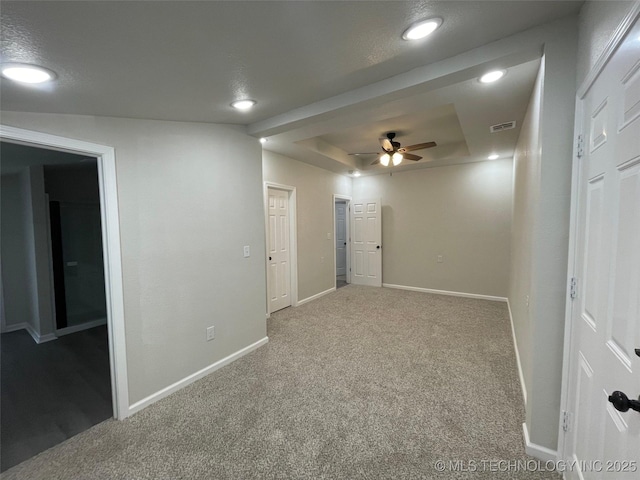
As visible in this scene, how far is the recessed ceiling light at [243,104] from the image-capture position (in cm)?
212

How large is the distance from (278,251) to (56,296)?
10.3ft

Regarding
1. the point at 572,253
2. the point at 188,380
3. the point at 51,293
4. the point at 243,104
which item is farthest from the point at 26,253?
the point at 572,253

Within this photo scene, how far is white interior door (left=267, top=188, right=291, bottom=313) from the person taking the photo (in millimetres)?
4266

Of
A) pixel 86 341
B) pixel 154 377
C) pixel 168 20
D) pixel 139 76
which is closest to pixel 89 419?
pixel 154 377

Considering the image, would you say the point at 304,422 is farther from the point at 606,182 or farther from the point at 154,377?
the point at 606,182

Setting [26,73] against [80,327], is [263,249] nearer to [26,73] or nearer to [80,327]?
[26,73]

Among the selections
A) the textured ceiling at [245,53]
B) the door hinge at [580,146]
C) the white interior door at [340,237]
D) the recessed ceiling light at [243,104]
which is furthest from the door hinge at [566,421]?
the white interior door at [340,237]

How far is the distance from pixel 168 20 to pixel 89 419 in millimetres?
2747

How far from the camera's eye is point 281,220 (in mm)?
4469

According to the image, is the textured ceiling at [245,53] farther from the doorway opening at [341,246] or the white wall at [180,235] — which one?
the doorway opening at [341,246]

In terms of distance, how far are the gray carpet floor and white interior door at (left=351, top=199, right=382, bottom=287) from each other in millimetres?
2768

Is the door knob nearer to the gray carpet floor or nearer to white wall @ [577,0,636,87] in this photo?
the gray carpet floor

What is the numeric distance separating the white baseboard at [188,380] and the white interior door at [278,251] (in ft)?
4.05

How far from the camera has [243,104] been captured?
85.3 inches
